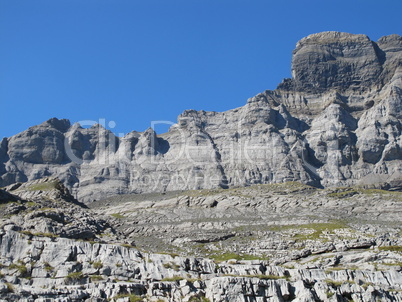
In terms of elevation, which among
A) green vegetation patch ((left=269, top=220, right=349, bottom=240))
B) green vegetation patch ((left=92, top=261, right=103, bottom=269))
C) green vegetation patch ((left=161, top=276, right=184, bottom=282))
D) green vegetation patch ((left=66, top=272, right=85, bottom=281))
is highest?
green vegetation patch ((left=269, top=220, right=349, bottom=240))

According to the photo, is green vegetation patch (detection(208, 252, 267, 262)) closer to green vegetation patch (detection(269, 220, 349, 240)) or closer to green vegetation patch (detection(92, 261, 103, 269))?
green vegetation patch (detection(269, 220, 349, 240))

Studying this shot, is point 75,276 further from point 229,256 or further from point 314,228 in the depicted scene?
point 314,228

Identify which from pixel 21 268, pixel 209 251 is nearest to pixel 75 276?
pixel 21 268

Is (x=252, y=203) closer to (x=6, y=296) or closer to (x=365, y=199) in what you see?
(x=365, y=199)

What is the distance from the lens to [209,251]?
136 meters

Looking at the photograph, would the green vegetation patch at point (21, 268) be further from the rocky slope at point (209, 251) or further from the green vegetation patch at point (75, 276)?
the green vegetation patch at point (75, 276)

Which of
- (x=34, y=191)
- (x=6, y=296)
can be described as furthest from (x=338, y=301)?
(x=34, y=191)

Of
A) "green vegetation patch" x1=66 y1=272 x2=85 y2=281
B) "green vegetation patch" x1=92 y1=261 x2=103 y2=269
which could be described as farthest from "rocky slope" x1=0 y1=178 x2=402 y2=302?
"green vegetation patch" x1=92 y1=261 x2=103 y2=269

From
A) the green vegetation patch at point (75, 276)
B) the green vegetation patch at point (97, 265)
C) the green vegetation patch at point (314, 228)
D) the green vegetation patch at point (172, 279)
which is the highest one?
the green vegetation patch at point (314, 228)

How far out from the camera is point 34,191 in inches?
6693

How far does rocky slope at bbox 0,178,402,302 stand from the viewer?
200ft

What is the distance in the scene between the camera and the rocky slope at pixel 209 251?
60.8 metres

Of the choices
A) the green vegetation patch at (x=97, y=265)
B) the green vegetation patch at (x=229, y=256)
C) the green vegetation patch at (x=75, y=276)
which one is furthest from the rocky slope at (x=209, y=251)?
the green vegetation patch at (x=229, y=256)

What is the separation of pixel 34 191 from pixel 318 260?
10246 cm
